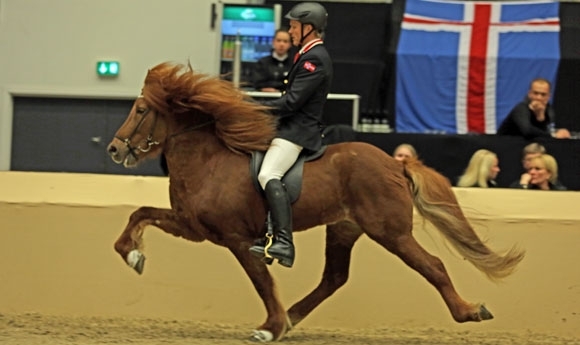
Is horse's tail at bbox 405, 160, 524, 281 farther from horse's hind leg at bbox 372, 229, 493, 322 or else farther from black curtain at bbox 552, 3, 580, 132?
black curtain at bbox 552, 3, 580, 132

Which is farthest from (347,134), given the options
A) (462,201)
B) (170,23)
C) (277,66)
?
(170,23)

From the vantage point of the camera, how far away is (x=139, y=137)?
6.79 metres

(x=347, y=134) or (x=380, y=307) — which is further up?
(x=347, y=134)

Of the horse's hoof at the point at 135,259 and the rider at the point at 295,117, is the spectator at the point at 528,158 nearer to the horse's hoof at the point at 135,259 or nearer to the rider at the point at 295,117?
the rider at the point at 295,117

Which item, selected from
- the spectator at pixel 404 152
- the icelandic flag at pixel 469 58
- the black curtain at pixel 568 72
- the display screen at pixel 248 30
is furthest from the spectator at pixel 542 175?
the display screen at pixel 248 30

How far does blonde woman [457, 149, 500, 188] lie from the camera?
8523 millimetres

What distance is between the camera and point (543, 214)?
25.0 feet

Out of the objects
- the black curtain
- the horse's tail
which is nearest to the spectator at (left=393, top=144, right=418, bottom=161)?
the horse's tail

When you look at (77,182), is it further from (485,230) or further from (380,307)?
(485,230)

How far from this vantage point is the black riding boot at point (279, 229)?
649cm

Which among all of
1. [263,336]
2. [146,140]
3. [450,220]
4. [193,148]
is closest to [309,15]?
[193,148]

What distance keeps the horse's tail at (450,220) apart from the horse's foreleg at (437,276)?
27 centimetres

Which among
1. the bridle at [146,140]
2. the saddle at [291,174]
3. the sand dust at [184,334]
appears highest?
the bridle at [146,140]

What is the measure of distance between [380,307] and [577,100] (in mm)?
4951
